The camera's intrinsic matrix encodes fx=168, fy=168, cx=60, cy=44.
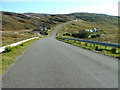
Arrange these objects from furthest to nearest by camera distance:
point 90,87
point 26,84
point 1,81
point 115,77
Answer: point 115,77, point 1,81, point 26,84, point 90,87

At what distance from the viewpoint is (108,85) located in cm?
532

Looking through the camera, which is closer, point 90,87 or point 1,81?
point 90,87

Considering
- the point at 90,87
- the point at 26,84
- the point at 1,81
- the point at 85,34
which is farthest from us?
the point at 85,34

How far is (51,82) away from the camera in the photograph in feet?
18.4

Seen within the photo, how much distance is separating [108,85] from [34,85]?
235 cm

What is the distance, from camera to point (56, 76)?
6.38 metres

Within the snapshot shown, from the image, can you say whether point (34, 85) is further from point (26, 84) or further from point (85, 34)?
point (85, 34)

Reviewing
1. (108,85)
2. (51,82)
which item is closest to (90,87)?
(108,85)

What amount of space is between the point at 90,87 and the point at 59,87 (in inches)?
36.8

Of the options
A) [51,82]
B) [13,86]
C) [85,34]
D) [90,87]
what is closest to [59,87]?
[51,82]

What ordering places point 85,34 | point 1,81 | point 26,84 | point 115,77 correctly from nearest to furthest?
point 26,84
point 1,81
point 115,77
point 85,34

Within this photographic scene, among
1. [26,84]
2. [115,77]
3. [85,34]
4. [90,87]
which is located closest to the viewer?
[90,87]

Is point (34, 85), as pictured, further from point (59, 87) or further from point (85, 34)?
point (85, 34)

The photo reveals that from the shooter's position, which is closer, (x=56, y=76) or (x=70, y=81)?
(x=70, y=81)
